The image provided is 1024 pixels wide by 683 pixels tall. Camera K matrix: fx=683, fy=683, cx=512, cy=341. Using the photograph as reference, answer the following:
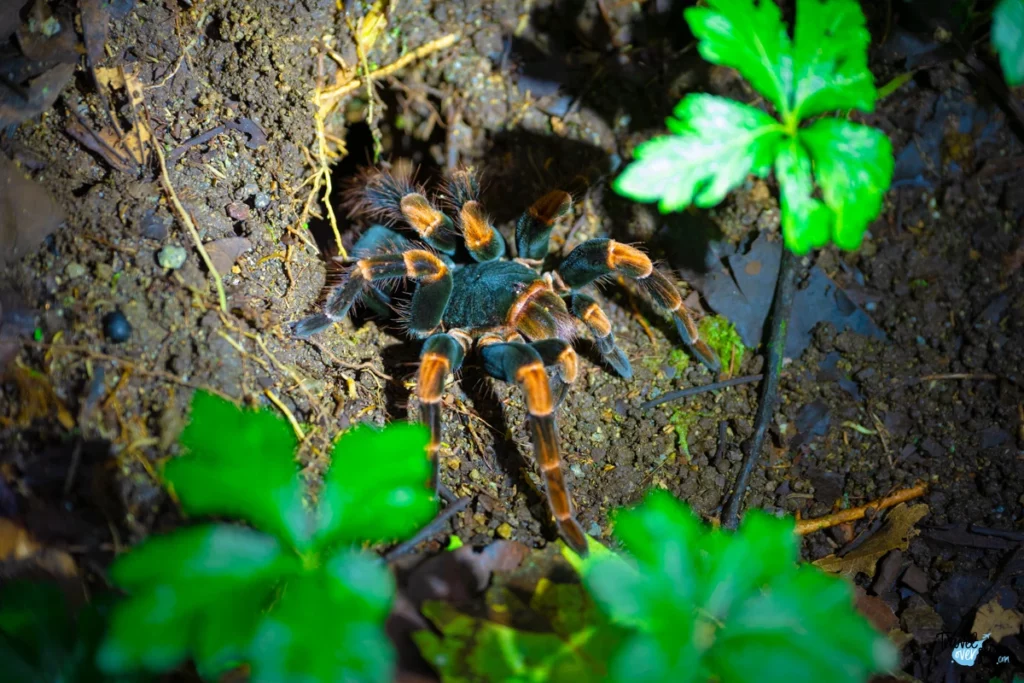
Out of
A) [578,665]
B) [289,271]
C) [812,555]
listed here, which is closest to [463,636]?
[578,665]

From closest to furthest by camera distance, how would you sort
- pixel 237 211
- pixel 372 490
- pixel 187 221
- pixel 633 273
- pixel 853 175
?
pixel 372 490 → pixel 853 175 → pixel 187 221 → pixel 237 211 → pixel 633 273

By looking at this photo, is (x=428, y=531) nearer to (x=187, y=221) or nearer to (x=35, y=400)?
(x=35, y=400)

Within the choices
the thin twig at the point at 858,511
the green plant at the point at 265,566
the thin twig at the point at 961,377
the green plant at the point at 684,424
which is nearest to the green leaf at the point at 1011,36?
the thin twig at the point at 961,377

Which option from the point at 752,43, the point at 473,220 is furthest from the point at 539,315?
the point at 752,43

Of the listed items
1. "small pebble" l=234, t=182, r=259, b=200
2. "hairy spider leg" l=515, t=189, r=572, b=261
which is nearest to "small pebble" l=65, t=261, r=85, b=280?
"small pebble" l=234, t=182, r=259, b=200

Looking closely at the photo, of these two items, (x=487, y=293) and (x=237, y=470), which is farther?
(x=487, y=293)
